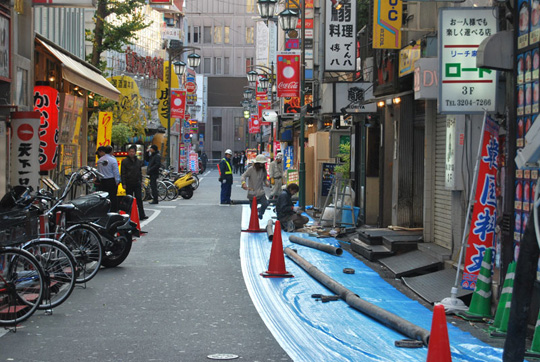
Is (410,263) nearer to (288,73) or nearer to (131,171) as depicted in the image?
(131,171)

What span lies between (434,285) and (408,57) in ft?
16.7

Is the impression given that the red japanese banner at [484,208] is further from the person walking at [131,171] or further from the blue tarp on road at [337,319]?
the person walking at [131,171]

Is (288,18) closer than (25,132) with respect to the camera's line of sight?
No

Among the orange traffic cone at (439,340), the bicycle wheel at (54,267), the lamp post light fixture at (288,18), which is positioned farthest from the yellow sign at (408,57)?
the lamp post light fixture at (288,18)

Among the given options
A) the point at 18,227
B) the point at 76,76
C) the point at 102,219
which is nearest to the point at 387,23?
the point at 102,219

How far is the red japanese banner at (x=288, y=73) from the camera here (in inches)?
1142

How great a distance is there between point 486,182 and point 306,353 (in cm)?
355

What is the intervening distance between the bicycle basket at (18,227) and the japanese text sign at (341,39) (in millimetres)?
14460

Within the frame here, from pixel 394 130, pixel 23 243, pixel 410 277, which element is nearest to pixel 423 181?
pixel 394 130

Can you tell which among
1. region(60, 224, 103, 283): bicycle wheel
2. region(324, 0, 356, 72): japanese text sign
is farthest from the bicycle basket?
region(324, 0, 356, 72): japanese text sign

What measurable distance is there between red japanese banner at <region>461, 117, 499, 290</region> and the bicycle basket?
5.28m

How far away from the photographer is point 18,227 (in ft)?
29.2

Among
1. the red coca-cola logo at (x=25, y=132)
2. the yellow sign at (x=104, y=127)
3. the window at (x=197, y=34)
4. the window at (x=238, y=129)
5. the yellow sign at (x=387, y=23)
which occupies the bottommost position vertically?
the red coca-cola logo at (x=25, y=132)

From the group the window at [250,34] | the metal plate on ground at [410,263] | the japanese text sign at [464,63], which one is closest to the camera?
the japanese text sign at [464,63]
